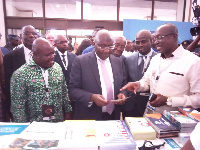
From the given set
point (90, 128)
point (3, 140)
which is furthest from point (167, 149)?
point (3, 140)

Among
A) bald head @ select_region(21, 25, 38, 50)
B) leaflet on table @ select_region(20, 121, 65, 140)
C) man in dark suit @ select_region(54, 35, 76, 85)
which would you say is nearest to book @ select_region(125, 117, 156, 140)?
leaflet on table @ select_region(20, 121, 65, 140)

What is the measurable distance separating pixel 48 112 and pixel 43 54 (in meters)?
0.61

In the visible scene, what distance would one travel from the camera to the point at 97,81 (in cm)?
214

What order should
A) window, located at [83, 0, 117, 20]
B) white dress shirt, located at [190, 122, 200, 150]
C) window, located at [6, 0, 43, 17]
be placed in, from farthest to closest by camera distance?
window, located at [83, 0, 117, 20] < window, located at [6, 0, 43, 17] < white dress shirt, located at [190, 122, 200, 150]

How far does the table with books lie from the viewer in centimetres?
113

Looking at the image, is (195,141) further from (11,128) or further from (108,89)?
(108,89)

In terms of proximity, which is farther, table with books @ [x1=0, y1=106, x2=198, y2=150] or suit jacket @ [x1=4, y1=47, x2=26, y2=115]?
suit jacket @ [x1=4, y1=47, x2=26, y2=115]

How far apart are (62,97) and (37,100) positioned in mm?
365

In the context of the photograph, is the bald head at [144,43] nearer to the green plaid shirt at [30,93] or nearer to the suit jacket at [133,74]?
the suit jacket at [133,74]

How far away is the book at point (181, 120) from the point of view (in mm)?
1390

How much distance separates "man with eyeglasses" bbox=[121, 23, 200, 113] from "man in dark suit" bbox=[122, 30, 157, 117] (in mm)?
662

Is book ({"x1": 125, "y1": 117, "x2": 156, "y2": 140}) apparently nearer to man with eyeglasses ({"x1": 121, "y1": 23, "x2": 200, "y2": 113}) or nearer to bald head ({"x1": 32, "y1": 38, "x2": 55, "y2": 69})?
man with eyeglasses ({"x1": 121, "y1": 23, "x2": 200, "y2": 113})

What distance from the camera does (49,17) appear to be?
829cm

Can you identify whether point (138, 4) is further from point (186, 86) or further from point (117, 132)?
point (117, 132)
